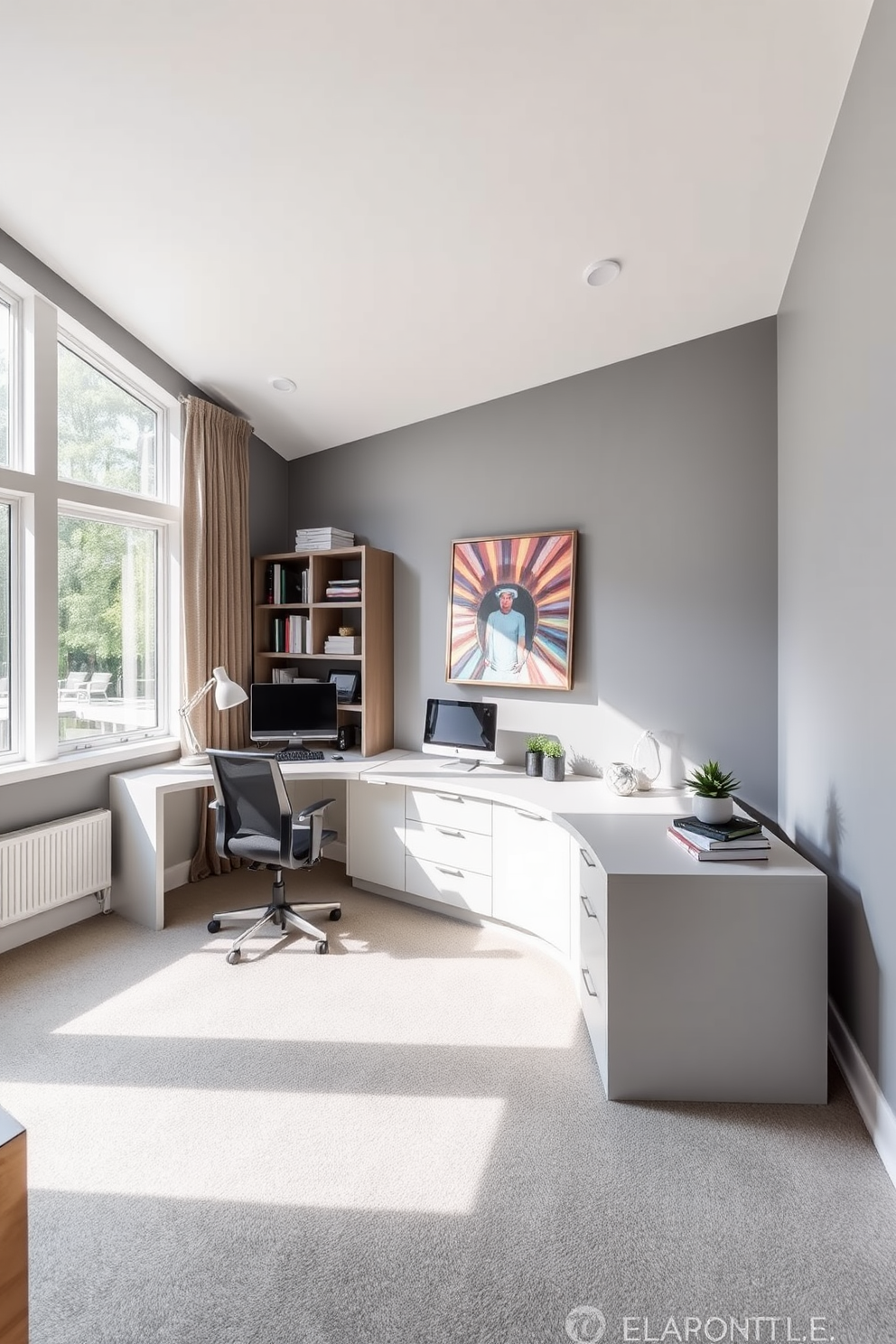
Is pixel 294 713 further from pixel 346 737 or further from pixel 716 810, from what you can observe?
pixel 716 810

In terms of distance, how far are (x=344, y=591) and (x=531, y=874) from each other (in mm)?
1920

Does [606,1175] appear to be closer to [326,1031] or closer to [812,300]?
[326,1031]

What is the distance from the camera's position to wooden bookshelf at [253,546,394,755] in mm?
3734

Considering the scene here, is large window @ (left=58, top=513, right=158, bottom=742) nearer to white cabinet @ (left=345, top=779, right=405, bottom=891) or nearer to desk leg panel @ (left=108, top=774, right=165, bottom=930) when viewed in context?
desk leg panel @ (left=108, top=774, right=165, bottom=930)

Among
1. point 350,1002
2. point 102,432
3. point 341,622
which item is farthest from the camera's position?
point 341,622

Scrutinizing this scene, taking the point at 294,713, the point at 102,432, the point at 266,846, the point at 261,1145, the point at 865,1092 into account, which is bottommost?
the point at 261,1145

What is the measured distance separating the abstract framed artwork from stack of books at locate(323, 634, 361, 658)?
562mm

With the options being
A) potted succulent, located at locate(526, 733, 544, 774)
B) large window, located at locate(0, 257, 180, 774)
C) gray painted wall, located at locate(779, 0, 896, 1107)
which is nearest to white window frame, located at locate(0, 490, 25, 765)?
large window, located at locate(0, 257, 180, 774)

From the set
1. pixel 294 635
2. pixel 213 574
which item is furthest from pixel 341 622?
pixel 213 574

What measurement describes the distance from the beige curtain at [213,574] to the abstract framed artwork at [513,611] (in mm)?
1303

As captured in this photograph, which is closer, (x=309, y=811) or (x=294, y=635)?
(x=309, y=811)

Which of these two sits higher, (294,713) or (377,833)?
(294,713)

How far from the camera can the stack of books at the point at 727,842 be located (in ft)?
6.51

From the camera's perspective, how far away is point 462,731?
3.46 m
